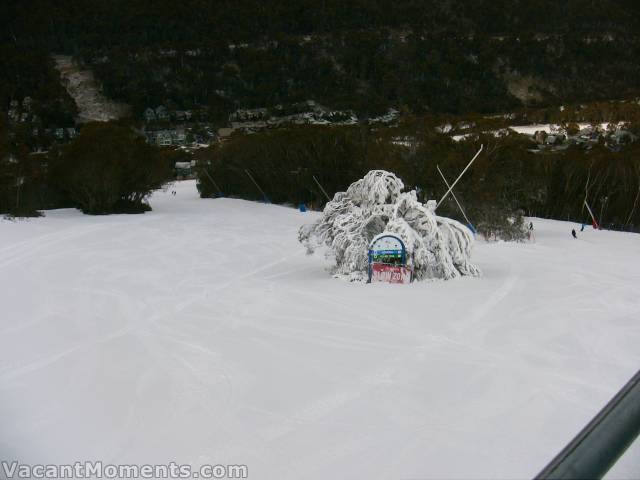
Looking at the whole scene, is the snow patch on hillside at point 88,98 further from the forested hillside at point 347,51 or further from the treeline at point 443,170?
the treeline at point 443,170

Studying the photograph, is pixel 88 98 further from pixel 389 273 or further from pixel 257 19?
pixel 389 273

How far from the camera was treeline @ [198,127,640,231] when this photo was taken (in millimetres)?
22328

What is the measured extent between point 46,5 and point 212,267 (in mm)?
172599

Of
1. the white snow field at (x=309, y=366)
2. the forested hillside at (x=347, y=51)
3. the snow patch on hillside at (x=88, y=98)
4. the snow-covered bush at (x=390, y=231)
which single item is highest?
the forested hillside at (x=347, y=51)

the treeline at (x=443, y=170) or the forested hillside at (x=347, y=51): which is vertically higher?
the forested hillside at (x=347, y=51)

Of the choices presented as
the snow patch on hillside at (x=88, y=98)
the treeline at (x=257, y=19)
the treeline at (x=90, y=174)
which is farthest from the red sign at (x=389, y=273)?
the treeline at (x=257, y=19)

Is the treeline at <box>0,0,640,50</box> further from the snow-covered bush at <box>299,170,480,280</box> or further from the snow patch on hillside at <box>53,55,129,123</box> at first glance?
the snow-covered bush at <box>299,170,480,280</box>

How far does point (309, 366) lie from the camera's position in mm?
6410

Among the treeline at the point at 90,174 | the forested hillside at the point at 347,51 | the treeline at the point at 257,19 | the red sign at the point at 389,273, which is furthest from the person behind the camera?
the treeline at the point at 257,19

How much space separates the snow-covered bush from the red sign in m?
0.23

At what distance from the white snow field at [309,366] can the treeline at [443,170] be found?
994 cm

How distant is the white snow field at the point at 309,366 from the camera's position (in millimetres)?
4496

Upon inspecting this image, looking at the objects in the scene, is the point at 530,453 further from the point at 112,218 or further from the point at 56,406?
the point at 112,218

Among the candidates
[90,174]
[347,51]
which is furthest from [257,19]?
[90,174]
